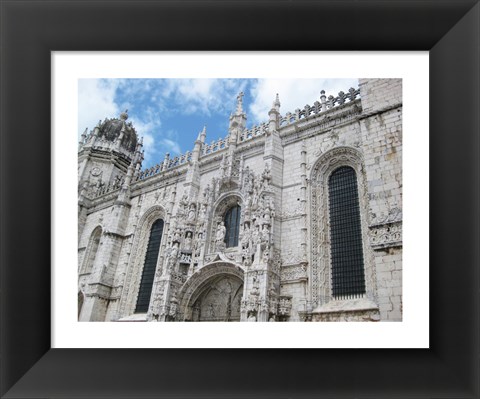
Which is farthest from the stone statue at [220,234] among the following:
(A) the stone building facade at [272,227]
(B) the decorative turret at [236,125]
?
(B) the decorative turret at [236,125]

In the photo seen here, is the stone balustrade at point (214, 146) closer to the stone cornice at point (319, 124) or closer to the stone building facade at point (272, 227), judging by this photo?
the stone building facade at point (272, 227)

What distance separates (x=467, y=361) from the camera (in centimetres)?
547

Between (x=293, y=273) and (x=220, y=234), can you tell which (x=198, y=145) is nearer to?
(x=220, y=234)

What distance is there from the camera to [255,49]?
20.1ft

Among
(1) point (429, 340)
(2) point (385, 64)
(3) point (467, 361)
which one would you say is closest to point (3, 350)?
(1) point (429, 340)

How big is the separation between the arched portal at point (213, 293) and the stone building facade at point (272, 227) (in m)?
0.04

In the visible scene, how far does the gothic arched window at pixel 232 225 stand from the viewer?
13068mm

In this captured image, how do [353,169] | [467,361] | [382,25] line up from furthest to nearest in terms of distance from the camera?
1. [353,169]
2. [382,25]
3. [467,361]

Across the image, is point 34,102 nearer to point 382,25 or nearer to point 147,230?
point 382,25

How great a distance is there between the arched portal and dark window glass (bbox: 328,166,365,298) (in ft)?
9.58

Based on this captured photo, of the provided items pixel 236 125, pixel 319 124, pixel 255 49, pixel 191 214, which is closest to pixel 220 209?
pixel 191 214

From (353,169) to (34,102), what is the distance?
846 cm

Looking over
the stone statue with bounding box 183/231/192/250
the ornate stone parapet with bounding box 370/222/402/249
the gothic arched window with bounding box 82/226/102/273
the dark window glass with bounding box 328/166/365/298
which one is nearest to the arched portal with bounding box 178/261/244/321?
the stone statue with bounding box 183/231/192/250

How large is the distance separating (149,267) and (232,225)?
4.60 m
